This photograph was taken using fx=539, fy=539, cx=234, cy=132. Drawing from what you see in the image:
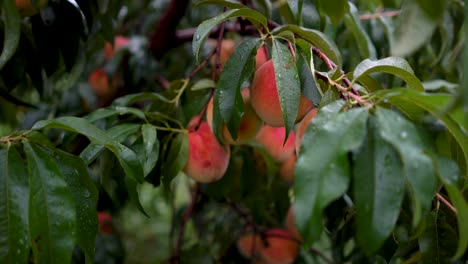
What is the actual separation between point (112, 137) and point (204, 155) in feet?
0.59

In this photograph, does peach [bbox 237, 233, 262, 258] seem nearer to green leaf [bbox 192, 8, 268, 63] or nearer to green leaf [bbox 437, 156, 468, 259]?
green leaf [bbox 192, 8, 268, 63]

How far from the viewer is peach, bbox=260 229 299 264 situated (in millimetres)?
1354

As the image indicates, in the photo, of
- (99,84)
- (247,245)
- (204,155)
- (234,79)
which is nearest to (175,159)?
(204,155)

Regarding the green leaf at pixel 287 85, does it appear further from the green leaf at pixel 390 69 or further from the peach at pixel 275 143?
the peach at pixel 275 143

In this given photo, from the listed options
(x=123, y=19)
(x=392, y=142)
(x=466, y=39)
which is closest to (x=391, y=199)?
(x=392, y=142)

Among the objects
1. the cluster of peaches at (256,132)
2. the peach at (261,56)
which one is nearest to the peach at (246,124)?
the cluster of peaches at (256,132)

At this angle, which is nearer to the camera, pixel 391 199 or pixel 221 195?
pixel 391 199

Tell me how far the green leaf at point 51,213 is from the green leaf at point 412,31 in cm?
38

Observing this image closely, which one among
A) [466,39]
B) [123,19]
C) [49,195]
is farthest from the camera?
[123,19]

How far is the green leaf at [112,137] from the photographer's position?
72 centimetres

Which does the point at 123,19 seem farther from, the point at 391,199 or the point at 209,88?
the point at 391,199

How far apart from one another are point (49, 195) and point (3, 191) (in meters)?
0.05

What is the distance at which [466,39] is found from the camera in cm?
39

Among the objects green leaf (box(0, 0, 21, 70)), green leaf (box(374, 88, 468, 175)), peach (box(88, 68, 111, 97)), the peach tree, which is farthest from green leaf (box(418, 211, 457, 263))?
peach (box(88, 68, 111, 97))
